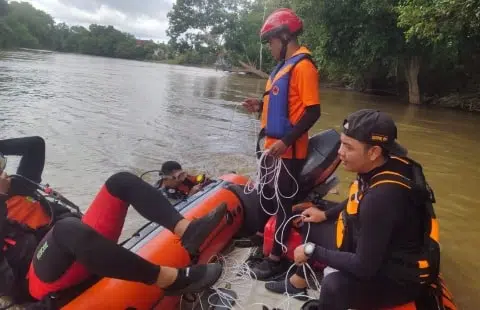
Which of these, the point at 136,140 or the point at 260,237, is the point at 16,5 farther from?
the point at 260,237

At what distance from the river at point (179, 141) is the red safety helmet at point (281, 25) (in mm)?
2194

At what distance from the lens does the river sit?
176 inches

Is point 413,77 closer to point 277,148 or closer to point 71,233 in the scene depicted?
point 277,148

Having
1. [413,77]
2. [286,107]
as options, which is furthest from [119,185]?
[413,77]

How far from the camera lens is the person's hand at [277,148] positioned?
8.82 ft

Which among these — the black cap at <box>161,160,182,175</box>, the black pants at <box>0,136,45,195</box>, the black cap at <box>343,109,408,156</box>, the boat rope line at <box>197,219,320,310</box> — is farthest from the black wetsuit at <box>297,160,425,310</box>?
the black pants at <box>0,136,45,195</box>

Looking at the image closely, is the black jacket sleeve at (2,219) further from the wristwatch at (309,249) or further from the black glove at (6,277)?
the wristwatch at (309,249)

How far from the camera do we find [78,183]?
206 inches

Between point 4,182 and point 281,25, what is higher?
point 281,25

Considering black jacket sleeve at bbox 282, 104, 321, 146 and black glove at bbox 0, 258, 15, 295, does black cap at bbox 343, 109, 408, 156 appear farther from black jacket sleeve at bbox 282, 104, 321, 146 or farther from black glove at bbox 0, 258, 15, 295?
black glove at bbox 0, 258, 15, 295

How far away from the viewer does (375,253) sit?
178 cm

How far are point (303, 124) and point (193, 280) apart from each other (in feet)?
3.80

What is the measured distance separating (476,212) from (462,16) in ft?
17.0

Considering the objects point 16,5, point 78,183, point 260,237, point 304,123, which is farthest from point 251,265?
point 16,5
